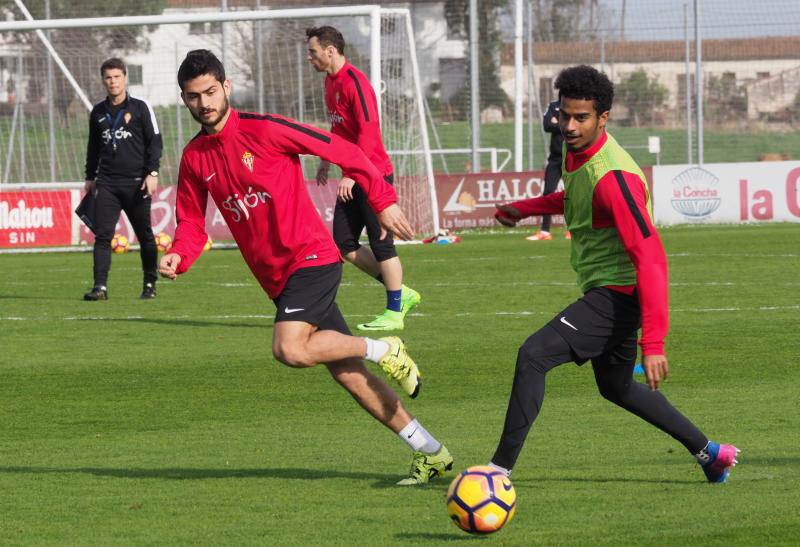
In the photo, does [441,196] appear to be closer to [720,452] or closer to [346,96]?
[346,96]

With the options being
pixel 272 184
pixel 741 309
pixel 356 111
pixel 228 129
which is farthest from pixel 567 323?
pixel 741 309

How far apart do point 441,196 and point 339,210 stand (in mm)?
13129

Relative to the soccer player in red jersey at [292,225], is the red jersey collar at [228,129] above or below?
above

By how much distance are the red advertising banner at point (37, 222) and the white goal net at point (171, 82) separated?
78 centimetres

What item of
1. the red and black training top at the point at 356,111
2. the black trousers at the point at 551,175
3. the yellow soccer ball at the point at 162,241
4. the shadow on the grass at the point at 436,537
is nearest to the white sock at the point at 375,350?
the shadow on the grass at the point at 436,537

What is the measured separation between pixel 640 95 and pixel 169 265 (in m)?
27.6

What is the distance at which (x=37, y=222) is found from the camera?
23609mm

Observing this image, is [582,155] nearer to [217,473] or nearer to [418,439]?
[418,439]

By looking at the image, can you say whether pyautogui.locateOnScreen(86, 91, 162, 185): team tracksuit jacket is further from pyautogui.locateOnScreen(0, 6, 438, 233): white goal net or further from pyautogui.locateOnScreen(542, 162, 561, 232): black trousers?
pyautogui.locateOnScreen(0, 6, 438, 233): white goal net

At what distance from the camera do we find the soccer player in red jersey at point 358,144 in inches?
464

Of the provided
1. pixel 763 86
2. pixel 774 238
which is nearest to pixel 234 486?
pixel 774 238

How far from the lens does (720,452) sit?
6.06m

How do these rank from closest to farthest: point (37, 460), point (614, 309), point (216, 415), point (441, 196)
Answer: point (614, 309)
point (37, 460)
point (216, 415)
point (441, 196)

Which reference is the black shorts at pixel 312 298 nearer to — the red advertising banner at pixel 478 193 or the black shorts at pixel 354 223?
the black shorts at pixel 354 223
